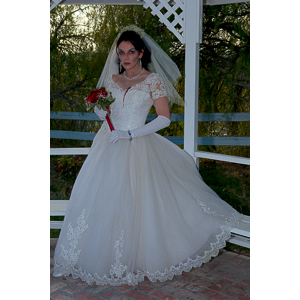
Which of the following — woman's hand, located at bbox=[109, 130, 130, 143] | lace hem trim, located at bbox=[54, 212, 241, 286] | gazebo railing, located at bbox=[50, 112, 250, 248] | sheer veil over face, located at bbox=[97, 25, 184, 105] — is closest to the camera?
lace hem trim, located at bbox=[54, 212, 241, 286]

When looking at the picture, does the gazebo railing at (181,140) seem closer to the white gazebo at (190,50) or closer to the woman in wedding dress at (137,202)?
the white gazebo at (190,50)

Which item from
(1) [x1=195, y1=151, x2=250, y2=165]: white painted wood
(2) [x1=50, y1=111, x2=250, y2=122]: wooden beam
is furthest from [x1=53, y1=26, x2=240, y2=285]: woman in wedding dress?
(2) [x1=50, y1=111, x2=250, y2=122]: wooden beam

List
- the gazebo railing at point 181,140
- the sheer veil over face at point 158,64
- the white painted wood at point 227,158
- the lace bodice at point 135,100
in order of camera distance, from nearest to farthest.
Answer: the lace bodice at point 135,100
the sheer veil over face at point 158,64
the white painted wood at point 227,158
the gazebo railing at point 181,140

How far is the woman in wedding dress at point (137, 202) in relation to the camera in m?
3.15

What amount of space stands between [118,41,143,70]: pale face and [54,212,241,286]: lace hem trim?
149 centimetres

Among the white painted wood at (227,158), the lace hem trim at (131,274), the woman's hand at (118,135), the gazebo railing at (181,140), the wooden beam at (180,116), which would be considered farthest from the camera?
the wooden beam at (180,116)

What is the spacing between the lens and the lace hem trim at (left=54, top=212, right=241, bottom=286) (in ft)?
10.1

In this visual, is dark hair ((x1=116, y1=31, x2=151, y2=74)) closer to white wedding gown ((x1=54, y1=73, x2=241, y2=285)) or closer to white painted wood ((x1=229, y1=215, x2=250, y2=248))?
white wedding gown ((x1=54, y1=73, x2=241, y2=285))

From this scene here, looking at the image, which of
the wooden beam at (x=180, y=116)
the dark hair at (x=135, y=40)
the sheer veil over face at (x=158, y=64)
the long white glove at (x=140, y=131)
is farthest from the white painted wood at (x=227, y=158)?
the wooden beam at (x=180, y=116)

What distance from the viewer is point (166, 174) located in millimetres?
3543

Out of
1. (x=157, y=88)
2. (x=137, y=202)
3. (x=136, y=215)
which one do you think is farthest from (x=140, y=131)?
(x=136, y=215)
